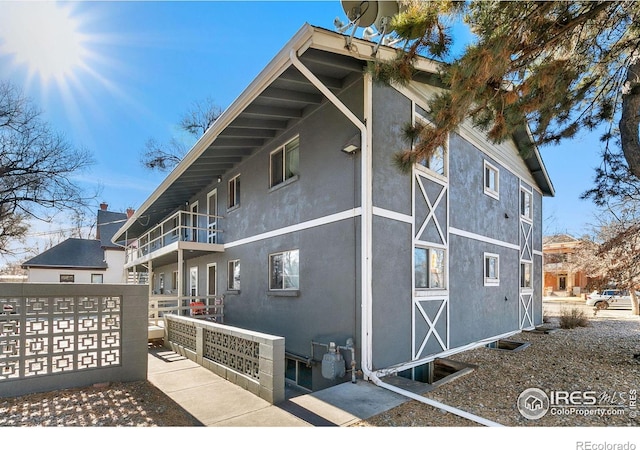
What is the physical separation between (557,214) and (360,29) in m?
34.6

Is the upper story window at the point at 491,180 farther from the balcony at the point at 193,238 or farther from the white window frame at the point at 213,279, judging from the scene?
the white window frame at the point at 213,279

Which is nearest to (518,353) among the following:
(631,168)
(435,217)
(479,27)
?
(435,217)

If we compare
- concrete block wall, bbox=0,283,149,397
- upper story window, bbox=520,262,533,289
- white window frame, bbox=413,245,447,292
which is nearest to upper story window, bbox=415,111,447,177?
white window frame, bbox=413,245,447,292

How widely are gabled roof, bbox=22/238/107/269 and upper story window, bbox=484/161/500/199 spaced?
26051mm

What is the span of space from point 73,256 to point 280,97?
2524 cm

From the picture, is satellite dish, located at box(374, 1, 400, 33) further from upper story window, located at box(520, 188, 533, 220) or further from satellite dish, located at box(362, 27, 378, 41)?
upper story window, located at box(520, 188, 533, 220)

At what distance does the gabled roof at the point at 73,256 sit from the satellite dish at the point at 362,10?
1049 inches

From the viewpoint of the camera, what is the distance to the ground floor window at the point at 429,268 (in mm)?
7156

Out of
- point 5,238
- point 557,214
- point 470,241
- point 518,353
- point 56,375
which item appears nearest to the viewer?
point 56,375

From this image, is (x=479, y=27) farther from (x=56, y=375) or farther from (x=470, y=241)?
(x=56, y=375)

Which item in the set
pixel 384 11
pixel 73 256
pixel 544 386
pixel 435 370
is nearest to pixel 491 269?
pixel 435 370

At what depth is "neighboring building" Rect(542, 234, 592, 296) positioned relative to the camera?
30.2 m

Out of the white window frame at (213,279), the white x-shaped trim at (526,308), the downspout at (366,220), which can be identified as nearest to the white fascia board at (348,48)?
the downspout at (366,220)

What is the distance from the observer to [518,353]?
811 centimetres
